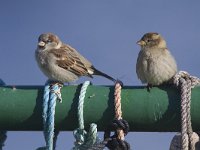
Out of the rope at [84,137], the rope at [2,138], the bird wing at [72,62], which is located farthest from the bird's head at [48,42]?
the rope at [84,137]

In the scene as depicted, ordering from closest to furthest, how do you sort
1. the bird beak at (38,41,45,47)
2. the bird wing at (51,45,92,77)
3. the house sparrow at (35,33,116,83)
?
the house sparrow at (35,33,116,83) < the bird wing at (51,45,92,77) < the bird beak at (38,41,45,47)

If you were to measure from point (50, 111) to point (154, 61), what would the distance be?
2.24 metres

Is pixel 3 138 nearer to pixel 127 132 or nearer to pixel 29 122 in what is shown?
pixel 29 122

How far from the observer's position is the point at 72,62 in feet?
20.2

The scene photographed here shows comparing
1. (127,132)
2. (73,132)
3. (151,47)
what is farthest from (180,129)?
(151,47)

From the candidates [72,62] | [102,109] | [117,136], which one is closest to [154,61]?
[72,62]

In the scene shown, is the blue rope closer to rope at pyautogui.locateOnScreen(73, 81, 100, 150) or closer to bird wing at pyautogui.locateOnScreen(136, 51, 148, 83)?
rope at pyautogui.locateOnScreen(73, 81, 100, 150)

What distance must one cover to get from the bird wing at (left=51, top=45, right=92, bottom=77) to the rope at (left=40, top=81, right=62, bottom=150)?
3171 mm

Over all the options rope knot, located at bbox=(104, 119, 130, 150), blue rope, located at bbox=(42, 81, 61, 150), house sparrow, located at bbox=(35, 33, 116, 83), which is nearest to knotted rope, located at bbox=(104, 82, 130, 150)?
rope knot, located at bbox=(104, 119, 130, 150)

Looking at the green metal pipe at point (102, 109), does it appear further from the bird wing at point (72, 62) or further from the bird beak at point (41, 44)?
the bird beak at point (41, 44)

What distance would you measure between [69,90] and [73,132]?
278 millimetres

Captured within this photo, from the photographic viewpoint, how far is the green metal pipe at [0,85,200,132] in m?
2.72

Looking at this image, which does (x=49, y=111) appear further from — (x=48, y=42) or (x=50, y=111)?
(x=48, y=42)

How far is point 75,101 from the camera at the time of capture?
2.80 metres
